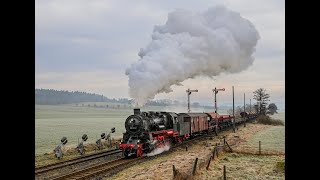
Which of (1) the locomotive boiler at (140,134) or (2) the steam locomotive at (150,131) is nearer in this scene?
(1) the locomotive boiler at (140,134)

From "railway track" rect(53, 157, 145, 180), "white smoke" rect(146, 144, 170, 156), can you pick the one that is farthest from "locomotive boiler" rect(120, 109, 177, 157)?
"railway track" rect(53, 157, 145, 180)

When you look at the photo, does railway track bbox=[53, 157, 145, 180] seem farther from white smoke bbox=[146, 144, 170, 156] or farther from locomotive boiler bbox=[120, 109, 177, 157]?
white smoke bbox=[146, 144, 170, 156]

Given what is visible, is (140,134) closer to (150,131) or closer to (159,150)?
(150,131)

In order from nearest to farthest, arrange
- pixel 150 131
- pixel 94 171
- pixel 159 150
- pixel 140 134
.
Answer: pixel 94 171 → pixel 140 134 → pixel 150 131 → pixel 159 150

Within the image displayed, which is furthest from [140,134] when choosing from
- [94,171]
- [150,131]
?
[94,171]

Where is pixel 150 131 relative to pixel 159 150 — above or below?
above

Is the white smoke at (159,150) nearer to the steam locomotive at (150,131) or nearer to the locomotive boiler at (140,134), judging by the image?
the steam locomotive at (150,131)

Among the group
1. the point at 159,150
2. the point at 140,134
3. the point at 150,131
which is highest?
the point at 150,131

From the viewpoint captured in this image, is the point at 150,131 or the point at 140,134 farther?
the point at 150,131

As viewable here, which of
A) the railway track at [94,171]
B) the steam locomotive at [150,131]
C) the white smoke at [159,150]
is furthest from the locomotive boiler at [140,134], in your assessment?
the railway track at [94,171]

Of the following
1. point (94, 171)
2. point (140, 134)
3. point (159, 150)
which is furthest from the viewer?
point (159, 150)
